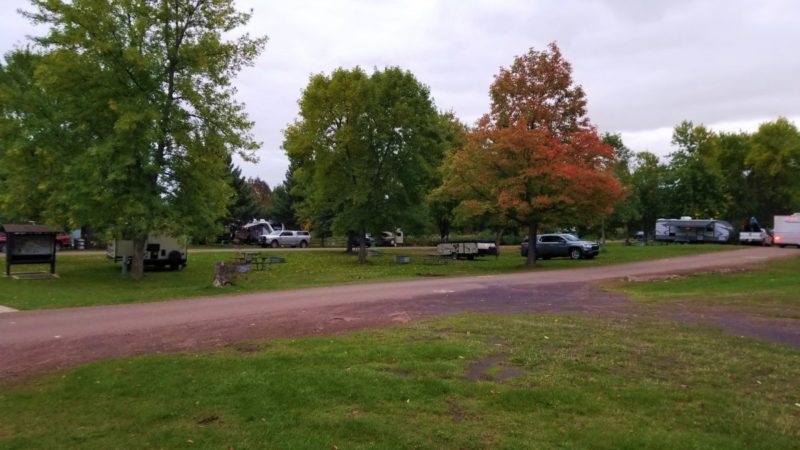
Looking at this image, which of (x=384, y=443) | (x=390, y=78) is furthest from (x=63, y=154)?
(x=384, y=443)

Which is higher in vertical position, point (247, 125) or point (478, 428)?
point (247, 125)

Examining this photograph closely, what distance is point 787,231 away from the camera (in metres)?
49.6

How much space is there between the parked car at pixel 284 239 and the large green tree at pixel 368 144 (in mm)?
18004

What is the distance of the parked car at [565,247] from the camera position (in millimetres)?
39062

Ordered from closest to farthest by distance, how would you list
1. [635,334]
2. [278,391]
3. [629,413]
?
1. [629,413]
2. [278,391]
3. [635,334]

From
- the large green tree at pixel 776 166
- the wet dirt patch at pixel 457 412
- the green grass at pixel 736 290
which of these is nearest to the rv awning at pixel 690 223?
the large green tree at pixel 776 166

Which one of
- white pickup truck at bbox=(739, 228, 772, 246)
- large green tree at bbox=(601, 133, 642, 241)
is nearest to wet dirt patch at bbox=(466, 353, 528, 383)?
large green tree at bbox=(601, 133, 642, 241)

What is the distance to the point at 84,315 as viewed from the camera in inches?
531

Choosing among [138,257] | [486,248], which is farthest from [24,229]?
[486,248]

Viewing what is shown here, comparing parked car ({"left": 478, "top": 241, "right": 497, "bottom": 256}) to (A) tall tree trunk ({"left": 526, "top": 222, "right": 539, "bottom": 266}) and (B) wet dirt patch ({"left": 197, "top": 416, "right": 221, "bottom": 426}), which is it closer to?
(A) tall tree trunk ({"left": 526, "top": 222, "right": 539, "bottom": 266})

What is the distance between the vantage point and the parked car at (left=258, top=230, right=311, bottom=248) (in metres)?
55.1

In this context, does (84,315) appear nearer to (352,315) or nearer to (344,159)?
(352,315)

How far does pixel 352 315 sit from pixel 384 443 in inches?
316

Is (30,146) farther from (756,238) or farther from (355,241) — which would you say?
(756,238)
